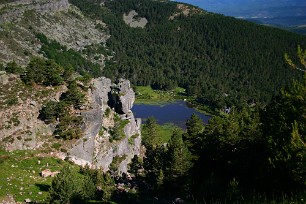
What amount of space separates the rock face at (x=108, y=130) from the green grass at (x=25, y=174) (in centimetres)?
616

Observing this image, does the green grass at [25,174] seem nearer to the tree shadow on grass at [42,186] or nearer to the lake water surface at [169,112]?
the tree shadow on grass at [42,186]

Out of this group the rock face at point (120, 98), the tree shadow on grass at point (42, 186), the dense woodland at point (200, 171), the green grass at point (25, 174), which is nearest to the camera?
the dense woodland at point (200, 171)

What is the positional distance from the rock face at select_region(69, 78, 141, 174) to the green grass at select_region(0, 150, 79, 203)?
616 centimetres

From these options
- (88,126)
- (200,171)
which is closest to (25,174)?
(88,126)

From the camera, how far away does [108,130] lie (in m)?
75.1

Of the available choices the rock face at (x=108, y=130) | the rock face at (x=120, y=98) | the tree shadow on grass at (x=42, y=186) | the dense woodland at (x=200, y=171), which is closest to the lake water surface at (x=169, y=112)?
the rock face at (x=120, y=98)

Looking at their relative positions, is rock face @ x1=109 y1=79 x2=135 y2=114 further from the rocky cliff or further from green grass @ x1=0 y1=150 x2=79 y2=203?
green grass @ x1=0 y1=150 x2=79 y2=203

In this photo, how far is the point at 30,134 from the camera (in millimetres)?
59562

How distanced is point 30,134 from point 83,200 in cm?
1800

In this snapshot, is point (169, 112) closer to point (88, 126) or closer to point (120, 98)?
point (120, 98)

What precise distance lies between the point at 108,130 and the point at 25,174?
26.6 meters

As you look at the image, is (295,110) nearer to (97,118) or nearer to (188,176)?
(188,176)

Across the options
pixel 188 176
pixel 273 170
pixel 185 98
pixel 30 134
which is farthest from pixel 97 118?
pixel 185 98

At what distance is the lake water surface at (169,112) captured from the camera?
152 m
